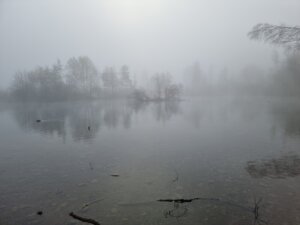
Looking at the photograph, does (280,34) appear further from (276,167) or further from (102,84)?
(102,84)

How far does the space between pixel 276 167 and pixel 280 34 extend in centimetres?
640

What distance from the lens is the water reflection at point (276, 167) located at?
10.3 meters

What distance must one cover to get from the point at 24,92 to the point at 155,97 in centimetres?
4210

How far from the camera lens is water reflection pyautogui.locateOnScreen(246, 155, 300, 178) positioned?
33.8ft

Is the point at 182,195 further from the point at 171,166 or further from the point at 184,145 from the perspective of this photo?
the point at 184,145

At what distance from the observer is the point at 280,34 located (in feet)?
38.2

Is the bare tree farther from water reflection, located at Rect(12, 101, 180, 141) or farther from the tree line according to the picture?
the tree line

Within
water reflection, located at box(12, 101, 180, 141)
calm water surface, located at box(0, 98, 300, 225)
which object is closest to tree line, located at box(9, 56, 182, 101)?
water reflection, located at box(12, 101, 180, 141)

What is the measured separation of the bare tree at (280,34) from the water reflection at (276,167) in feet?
18.5

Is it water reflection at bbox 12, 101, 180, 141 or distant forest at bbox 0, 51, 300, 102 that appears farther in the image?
distant forest at bbox 0, 51, 300, 102

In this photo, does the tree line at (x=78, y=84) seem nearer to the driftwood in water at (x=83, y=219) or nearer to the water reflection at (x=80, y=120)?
the water reflection at (x=80, y=120)

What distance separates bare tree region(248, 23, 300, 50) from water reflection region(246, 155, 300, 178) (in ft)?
18.5

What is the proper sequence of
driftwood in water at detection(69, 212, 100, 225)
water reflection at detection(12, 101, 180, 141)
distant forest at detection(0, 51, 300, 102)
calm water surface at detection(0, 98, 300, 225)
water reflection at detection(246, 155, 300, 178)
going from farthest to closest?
1. distant forest at detection(0, 51, 300, 102)
2. water reflection at detection(12, 101, 180, 141)
3. water reflection at detection(246, 155, 300, 178)
4. calm water surface at detection(0, 98, 300, 225)
5. driftwood in water at detection(69, 212, 100, 225)

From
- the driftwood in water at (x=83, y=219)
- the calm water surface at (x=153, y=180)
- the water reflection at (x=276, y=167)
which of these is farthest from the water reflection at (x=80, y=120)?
the water reflection at (x=276, y=167)
